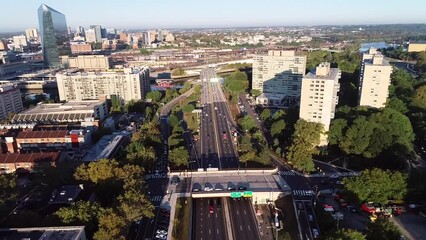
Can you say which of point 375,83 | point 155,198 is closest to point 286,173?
point 155,198

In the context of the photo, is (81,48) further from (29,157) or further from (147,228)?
(147,228)

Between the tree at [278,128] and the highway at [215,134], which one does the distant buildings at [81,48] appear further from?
the tree at [278,128]

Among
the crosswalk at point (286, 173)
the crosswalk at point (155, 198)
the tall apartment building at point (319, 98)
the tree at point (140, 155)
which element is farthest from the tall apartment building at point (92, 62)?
the crosswalk at point (286, 173)

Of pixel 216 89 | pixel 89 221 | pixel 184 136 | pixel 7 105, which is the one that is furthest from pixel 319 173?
pixel 7 105

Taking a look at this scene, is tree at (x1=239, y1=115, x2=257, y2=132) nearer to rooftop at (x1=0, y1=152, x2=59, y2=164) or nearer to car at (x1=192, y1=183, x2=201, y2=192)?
car at (x1=192, y1=183, x2=201, y2=192)

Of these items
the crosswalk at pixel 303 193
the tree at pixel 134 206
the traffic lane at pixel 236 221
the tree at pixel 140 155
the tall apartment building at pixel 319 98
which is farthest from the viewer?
the tall apartment building at pixel 319 98
